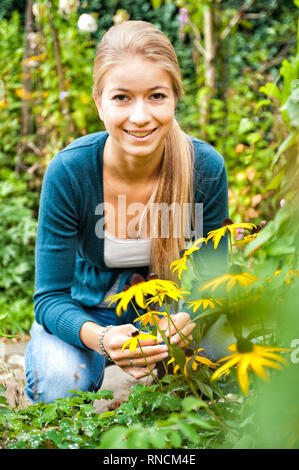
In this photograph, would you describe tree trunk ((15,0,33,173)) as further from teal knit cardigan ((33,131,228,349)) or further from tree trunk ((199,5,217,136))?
teal knit cardigan ((33,131,228,349))

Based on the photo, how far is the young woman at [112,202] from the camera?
147 cm

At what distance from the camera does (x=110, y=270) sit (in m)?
1.89

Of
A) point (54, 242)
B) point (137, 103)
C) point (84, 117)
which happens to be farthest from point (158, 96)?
point (84, 117)

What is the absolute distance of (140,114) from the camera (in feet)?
4.68

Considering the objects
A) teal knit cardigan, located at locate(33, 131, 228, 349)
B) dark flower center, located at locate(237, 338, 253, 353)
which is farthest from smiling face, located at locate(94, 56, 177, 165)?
dark flower center, located at locate(237, 338, 253, 353)

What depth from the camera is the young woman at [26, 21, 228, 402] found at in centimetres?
147

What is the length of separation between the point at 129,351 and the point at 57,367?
46cm

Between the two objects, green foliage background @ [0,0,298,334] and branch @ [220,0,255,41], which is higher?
branch @ [220,0,255,41]

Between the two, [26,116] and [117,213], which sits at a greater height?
[26,116]

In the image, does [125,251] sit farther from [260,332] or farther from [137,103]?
[260,332]

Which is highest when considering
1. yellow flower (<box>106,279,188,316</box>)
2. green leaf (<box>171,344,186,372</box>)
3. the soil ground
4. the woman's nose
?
the woman's nose
